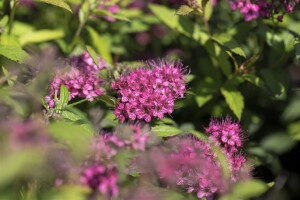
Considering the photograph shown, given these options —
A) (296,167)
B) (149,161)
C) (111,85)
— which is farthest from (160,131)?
(296,167)

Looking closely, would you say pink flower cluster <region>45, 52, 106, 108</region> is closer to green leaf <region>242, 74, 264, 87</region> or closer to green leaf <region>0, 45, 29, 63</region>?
green leaf <region>0, 45, 29, 63</region>

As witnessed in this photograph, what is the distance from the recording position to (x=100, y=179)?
1.44 meters

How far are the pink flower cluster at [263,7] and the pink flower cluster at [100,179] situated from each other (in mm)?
1450

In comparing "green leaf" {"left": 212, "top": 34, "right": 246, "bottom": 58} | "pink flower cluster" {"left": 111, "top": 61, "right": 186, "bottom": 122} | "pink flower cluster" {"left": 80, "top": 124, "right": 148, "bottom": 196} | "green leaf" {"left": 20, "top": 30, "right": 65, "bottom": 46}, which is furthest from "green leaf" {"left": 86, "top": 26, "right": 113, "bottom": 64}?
"pink flower cluster" {"left": 80, "top": 124, "right": 148, "bottom": 196}

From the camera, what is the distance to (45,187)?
4.92 ft

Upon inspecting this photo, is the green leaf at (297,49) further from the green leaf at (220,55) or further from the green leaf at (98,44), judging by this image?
the green leaf at (98,44)

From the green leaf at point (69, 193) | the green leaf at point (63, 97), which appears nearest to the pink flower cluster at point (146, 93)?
the green leaf at point (63, 97)

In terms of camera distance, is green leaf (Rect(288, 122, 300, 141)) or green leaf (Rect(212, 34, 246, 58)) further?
green leaf (Rect(288, 122, 300, 141))

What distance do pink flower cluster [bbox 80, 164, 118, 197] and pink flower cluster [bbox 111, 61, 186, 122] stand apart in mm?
547

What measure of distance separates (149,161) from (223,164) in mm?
415

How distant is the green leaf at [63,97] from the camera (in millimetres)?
1975

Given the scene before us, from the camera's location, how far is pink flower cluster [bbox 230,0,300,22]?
2.54 m

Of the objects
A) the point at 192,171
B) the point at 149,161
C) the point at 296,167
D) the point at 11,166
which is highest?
the point at 11,166

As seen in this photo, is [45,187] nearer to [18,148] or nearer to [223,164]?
[18,148]
